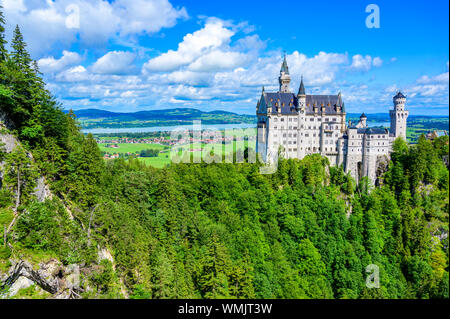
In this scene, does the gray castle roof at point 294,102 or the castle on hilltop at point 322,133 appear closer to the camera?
the castle on hilltop at point 322,133

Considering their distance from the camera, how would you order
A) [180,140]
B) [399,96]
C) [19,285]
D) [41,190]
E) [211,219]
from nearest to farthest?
[19,285] < [41,190] < [211,219] < [399,96] < [180,140]

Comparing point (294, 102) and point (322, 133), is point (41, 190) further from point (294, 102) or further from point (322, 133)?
point (322, 133)

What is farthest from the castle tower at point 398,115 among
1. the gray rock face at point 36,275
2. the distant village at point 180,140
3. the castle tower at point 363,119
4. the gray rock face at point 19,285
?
the gray rock face at point 19,285

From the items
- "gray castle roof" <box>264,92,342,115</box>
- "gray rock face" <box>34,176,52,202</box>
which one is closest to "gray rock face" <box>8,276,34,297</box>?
"gray rock face" <box>34,176,52,202</box>

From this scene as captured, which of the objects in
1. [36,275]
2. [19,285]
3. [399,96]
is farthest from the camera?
[399,96]

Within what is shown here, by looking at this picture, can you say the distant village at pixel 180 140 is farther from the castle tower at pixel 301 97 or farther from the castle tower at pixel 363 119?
the castle tower at pixel 363 119

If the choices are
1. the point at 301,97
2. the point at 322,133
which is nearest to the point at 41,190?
the point at 301,97

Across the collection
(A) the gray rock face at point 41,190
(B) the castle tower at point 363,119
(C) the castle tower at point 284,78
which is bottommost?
→ (A) the gray rock face at point 41,190
